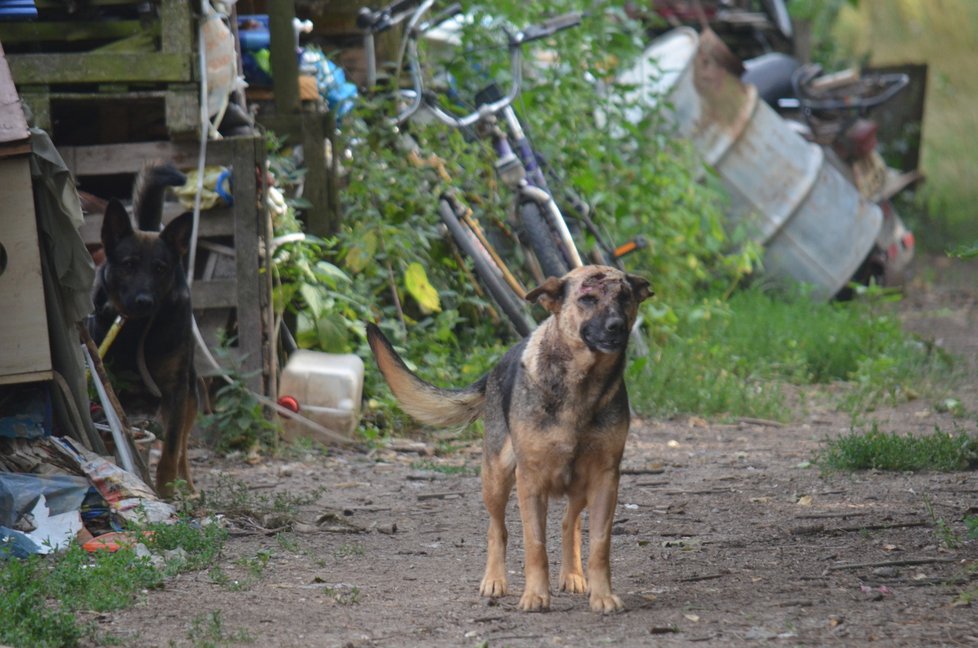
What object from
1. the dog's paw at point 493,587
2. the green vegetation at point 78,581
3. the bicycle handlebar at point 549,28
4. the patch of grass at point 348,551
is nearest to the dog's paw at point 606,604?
the dog's paw at point 493,587

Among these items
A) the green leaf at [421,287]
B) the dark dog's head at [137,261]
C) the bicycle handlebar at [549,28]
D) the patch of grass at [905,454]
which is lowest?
the patch of grass at [905,454]

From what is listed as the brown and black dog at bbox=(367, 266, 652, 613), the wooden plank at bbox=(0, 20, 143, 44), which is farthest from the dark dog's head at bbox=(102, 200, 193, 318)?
the brown and black dog at bbox=(367, 266, 652, 613)

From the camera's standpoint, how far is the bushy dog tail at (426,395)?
507 centimetres

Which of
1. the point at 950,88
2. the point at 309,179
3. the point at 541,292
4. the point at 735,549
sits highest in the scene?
the point at 541,292

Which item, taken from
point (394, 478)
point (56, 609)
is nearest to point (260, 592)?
point (56, 609)

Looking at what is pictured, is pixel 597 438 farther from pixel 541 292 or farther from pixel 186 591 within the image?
pixel 186 591

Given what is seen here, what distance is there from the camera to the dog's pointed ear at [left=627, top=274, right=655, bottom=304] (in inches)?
176

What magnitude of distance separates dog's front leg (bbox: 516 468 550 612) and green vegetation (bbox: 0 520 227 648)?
1.30m

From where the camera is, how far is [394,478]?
6906 millimetres

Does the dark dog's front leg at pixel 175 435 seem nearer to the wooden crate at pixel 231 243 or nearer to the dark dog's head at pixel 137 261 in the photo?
the dark dog's head at pixel 137 261

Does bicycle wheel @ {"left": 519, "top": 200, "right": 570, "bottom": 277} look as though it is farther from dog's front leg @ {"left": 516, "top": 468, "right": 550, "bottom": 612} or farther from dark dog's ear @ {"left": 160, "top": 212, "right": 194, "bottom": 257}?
dog's front leg @ {"left": 516, "top": 468, "right": 550, "bottom": 612}

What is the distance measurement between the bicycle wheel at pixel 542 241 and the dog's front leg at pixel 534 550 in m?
4.17

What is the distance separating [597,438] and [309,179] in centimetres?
454

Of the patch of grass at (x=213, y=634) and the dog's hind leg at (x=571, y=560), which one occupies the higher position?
the patch of grass at (x=213, y=634)
